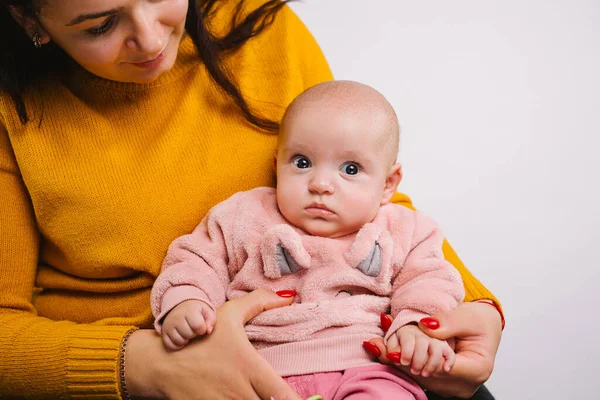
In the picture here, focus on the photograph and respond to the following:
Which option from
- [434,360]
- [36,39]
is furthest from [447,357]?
[36,39]

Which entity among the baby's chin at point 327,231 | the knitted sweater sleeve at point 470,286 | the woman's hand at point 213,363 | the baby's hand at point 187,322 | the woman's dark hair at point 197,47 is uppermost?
the woman's dark hair at point 197,47

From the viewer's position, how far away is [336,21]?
8.50 feet

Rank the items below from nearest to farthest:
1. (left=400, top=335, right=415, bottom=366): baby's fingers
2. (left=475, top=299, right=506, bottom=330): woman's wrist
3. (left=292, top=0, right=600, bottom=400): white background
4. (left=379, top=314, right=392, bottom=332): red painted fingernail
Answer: (left=400, top=335, right=415, bottom=366): baby's fingers < (left=379, top=314, right=392, bottom=332): red painted fingernail < (left=475, top=299, right=506, bottom=330): woman's wrist < (left=292, top=0, right=600, bottom=400): white background

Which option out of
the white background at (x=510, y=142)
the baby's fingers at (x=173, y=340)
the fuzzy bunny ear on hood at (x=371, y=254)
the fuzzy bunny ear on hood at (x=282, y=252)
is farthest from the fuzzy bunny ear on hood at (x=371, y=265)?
the white background at (x=510, y=142)

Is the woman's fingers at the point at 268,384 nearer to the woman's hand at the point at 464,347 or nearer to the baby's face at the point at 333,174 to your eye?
the woman's hand at the point at 464,347

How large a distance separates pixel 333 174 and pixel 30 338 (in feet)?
2.22

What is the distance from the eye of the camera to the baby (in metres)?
1.26

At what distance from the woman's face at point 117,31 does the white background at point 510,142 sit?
1227 mm

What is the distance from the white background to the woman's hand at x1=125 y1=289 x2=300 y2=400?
108 centimetres

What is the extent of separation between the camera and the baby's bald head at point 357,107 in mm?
1387

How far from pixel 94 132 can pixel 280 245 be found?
0.45 m

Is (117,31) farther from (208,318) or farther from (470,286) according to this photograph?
(470,286)

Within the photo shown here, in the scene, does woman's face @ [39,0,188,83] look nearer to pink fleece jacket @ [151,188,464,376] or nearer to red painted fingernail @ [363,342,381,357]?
pink fleece jacket @ [151,188,464,376]

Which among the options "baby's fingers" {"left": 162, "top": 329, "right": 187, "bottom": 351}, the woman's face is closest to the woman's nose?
the woman's face
